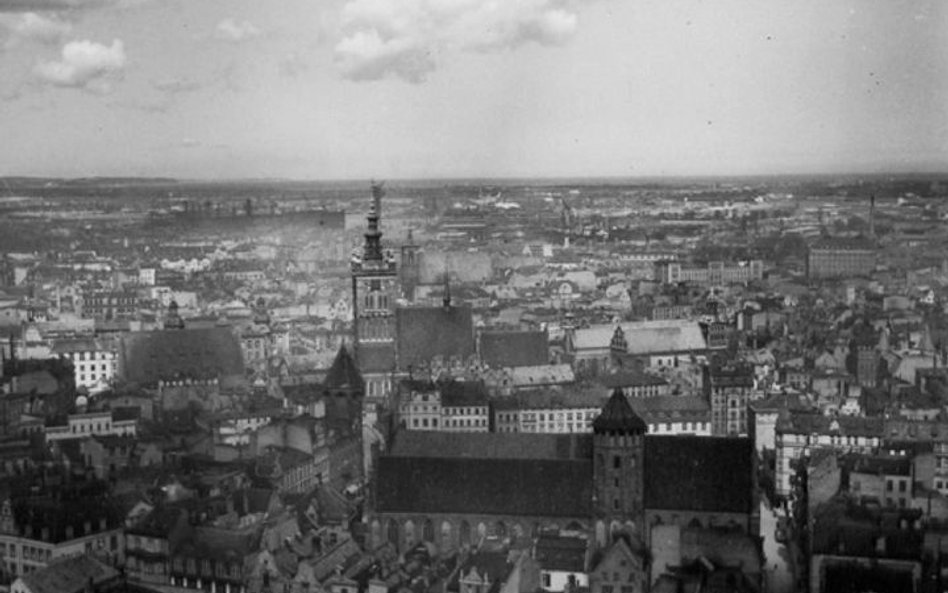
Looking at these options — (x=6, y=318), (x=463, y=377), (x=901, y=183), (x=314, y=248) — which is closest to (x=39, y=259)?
(x=6, y=318)

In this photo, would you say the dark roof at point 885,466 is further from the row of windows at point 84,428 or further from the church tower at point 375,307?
the row of windows at point 84,428

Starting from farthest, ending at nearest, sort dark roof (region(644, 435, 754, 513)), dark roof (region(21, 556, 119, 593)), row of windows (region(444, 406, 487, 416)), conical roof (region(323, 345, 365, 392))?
row of windows (region(444, 406, 487, 416))
conical roof (region(323, 345, 365, 392))
dark roof (region(644, 435, 754, 513))
dark roof (region(21, 556, 119, 593))

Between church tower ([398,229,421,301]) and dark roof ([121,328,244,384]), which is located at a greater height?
church tower ([398,229,421,301])

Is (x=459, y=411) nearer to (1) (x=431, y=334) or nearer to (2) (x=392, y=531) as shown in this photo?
(1) (x=431, y=334)

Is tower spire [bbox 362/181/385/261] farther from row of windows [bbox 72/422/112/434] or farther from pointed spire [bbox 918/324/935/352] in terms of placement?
pointed spire [bbox 918/324/935/352]

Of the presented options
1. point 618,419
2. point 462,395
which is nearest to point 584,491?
point 618,419

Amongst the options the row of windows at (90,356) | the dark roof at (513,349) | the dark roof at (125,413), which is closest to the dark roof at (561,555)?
the dark roof at (125,413)

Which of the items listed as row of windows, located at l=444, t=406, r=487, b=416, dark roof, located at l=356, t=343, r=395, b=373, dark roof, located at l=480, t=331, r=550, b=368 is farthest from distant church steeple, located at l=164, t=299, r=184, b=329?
row of windows, located at l=444, t=406, r=487, b=416
